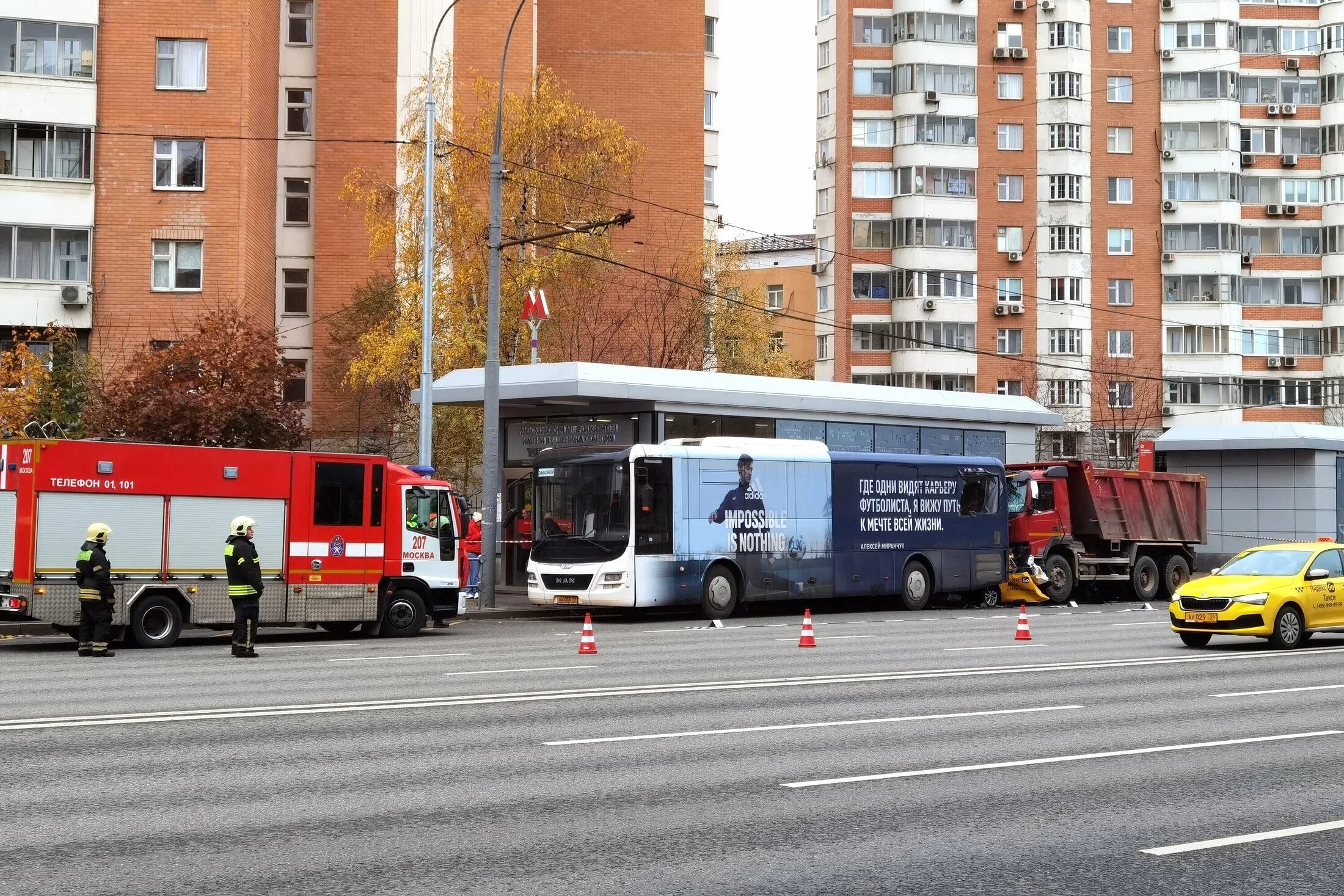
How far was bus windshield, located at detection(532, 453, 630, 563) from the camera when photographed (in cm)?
2772

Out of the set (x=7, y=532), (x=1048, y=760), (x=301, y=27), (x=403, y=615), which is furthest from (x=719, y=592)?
(x=301, y=27)

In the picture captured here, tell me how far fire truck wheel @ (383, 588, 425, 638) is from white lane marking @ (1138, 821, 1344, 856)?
17635mm

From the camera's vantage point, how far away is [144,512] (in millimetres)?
22078

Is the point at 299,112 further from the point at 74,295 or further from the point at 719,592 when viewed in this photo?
the point at 719,592

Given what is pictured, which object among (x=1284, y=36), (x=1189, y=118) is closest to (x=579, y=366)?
(x=1189, y=118)

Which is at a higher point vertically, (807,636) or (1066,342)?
(1066,342)

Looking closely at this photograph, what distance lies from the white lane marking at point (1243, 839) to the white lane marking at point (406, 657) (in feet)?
42.4

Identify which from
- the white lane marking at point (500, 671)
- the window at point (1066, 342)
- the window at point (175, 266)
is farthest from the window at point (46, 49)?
the window at point (1066, 342)

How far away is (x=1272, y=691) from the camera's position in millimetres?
15836

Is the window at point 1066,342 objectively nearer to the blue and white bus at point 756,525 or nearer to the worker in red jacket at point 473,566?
the blue and white bus at point 756,525

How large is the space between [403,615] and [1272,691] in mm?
13295

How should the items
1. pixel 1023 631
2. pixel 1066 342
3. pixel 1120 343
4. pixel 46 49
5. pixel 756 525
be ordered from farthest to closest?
A: pixel 1120 343, pixel 1066 342, pixel 46 49, pixel 756 525, pixel 1023 631

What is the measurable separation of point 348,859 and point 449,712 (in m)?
5.97

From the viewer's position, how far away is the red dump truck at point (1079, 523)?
35594 millimetres
